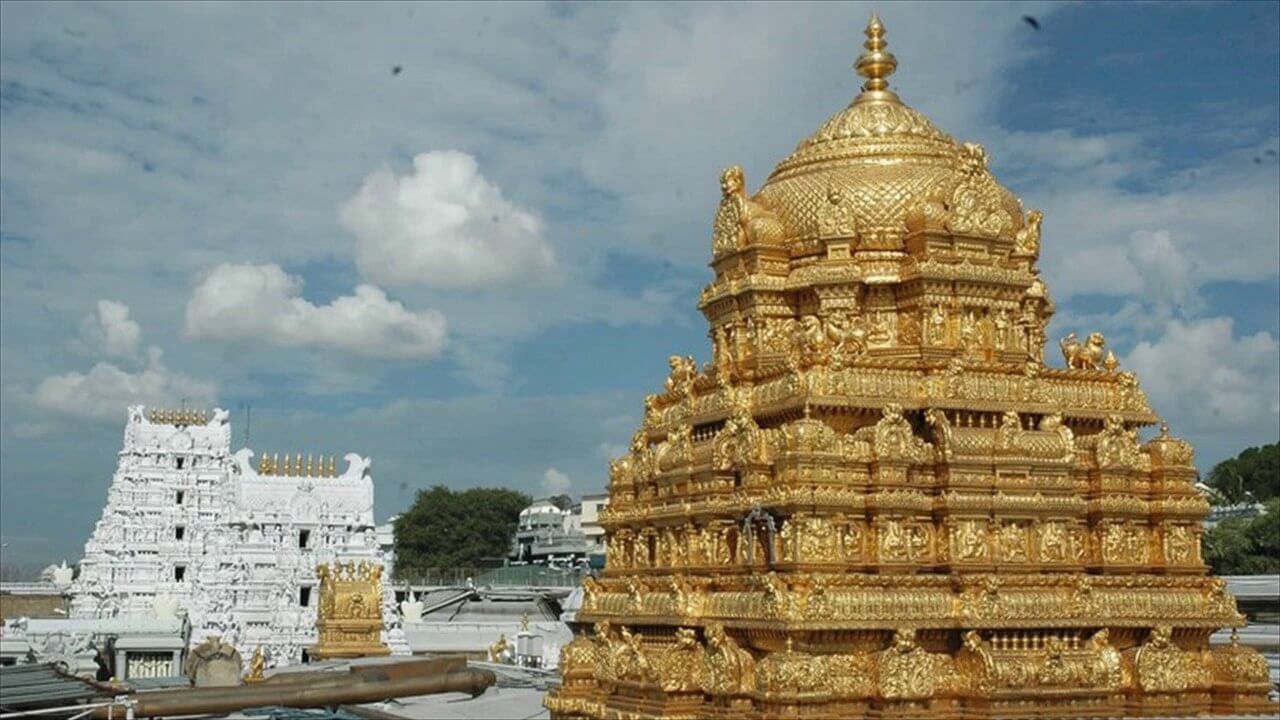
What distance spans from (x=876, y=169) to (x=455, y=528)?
7190 cm

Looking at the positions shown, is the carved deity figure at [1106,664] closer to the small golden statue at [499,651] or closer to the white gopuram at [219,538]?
the small golden statue at [499,651]

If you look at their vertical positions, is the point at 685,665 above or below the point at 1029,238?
below

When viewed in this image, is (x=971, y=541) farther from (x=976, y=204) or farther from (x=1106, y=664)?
(x=976, y=204)

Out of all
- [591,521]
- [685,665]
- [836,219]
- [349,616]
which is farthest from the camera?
[591,521]

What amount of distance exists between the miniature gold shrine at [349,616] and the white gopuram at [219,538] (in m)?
3.10

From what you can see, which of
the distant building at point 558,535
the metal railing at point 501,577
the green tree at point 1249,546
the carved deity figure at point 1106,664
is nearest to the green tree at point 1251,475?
the green tree at point 1249,546

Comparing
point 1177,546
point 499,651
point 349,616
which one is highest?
point 1177,546

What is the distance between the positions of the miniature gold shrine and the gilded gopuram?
65.1 ft

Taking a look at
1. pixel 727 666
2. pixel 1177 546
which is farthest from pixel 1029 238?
pixel 727 666

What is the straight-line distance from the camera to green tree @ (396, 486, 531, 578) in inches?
3639

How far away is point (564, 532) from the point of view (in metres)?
103

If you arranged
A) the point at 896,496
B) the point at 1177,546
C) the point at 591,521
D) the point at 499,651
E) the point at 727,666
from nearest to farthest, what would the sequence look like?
the point at 727,666, the point at 896,496, the point at 1177,546, the point at 499,651, the point at 591,521

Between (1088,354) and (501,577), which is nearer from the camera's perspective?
(1088,354)

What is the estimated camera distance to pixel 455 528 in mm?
93500
